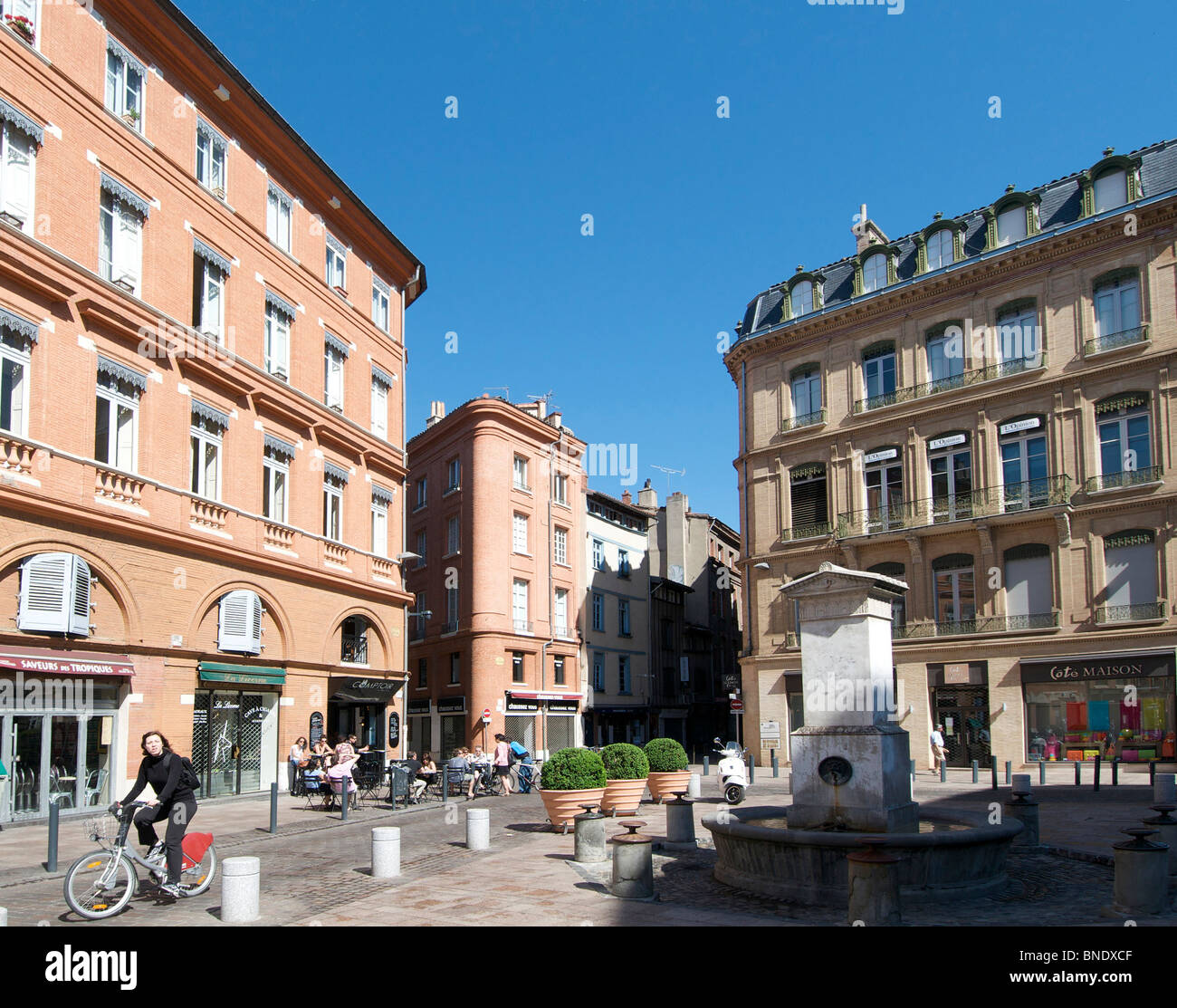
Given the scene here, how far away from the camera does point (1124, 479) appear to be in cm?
3183

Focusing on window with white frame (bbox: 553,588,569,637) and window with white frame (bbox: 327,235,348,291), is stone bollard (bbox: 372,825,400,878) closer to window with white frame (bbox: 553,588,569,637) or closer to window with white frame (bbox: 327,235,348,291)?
window with white frame (bbox: 327,235,348,291)

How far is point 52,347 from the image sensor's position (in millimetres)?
19094

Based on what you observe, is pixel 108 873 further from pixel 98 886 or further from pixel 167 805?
pixel 167 805

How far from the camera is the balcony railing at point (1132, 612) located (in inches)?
1208

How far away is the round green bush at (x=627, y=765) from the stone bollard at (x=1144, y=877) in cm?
907

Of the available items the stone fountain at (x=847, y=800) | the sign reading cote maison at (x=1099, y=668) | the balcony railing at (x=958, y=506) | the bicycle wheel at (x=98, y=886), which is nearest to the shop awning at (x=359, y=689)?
the stone fountain at (x=847, y=800)

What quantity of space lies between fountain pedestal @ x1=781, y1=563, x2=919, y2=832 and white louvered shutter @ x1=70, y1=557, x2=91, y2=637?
1364cm

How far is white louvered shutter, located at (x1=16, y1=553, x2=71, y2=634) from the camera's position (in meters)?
18.1

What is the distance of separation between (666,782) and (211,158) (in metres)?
18.2

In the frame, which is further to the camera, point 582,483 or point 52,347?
point 582,483
